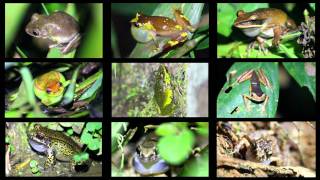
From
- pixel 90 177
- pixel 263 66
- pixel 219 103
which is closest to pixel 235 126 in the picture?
pixel 219 103

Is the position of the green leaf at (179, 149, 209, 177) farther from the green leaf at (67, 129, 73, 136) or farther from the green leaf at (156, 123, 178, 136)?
the green leaf at (67, 129, 73, 136)

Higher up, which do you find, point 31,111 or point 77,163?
point 31,111

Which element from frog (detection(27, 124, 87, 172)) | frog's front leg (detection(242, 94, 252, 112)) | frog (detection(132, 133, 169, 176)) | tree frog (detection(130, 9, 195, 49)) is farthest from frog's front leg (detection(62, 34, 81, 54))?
frog's front leg (detection(242, 94, 252, 112))

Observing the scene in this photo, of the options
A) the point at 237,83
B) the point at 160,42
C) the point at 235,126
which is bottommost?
the point at 235,126

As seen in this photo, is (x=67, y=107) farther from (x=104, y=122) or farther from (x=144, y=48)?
(x=144, y=48)

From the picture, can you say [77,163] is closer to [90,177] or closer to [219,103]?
[90,177]
